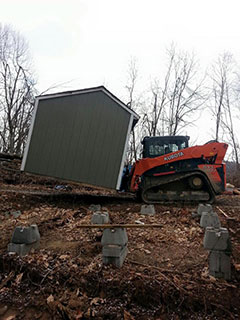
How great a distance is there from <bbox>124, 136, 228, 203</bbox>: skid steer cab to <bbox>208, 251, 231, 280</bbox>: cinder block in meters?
5.92

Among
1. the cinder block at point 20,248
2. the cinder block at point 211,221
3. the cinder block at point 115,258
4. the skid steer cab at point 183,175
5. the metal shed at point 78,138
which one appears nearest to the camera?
the cinder block at point 115,258

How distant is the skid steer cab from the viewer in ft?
28.1

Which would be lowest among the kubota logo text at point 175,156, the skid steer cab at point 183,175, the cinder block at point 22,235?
the cinder block at point 22,235

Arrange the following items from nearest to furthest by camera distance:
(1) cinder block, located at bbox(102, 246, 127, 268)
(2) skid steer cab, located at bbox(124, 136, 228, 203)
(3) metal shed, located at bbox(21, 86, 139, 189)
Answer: (1) cinder block, located at bbox(102, 246, 127, 268)
(3) metal shed, located at bbox(21, 86, 139, 189)
(2) skid steer cab, located at bbox(124, 136, 228, 203)

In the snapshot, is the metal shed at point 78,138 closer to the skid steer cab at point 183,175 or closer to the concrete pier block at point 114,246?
the skid steer cab at point 183,175

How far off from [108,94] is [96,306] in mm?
7078

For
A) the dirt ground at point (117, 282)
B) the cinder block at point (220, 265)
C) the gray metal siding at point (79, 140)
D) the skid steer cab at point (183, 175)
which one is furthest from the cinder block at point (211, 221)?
the gray metal siding at point (79, 140)

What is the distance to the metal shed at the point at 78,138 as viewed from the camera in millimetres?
8078

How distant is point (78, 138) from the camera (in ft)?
26.7

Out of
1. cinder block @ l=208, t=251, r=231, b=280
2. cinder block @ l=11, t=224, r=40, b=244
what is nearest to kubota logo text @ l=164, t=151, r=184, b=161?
cinder block @ l=208, t=251, r=231, b=280

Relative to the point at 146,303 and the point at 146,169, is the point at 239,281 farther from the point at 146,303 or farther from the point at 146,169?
the point at 146,169

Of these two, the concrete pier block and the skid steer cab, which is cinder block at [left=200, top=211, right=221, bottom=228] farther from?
the skid steer cab

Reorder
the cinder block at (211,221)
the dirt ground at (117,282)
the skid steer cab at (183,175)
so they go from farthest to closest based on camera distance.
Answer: the skid steer cab at (183,175)
the cinder block at (211,221)
the dirt ground at (117,282)

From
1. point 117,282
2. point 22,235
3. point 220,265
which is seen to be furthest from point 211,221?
point 22,235
